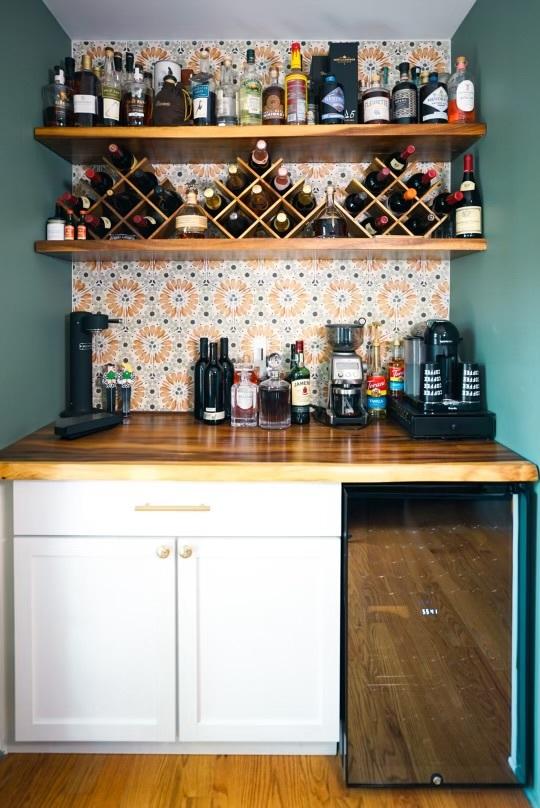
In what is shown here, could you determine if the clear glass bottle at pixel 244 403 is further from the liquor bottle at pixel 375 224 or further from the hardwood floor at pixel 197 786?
the hardwood floor at pixel 197 786

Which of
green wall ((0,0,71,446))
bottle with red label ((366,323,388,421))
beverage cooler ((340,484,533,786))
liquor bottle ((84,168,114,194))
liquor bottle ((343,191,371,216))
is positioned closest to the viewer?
beverage cooler ((340,484,533,786))

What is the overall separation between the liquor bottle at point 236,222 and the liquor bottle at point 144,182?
0.88ft

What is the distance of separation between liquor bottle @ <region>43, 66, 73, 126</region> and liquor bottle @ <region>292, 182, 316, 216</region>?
0.81 m

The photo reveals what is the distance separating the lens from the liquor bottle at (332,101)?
7.36 ft

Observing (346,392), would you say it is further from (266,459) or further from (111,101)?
(111,101)

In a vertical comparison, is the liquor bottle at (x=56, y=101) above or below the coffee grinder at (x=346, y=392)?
above

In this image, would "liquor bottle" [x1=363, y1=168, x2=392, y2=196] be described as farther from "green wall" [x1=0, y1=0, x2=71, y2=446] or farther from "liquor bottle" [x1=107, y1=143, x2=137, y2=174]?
"green wall" [x1=0, y1=0, x2=71, y2=446]

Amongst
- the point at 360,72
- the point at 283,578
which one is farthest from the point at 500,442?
the point at 360,72

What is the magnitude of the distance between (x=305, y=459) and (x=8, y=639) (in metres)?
0.96

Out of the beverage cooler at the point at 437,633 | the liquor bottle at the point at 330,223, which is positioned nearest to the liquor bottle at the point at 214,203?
the liquor bottle at the point at 330,223

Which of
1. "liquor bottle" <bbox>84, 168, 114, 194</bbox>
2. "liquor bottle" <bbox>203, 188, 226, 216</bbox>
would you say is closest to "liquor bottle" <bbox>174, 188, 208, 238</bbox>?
"liquor bottle" <bbox>203, 188, 226, 216</bbox>

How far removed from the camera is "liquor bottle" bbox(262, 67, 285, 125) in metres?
2.26

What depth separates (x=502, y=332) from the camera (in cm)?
200

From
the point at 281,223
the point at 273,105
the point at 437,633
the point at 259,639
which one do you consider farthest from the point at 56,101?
the point at 437,633
